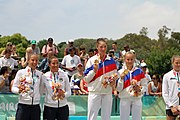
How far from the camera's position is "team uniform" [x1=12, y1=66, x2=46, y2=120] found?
23.5ft

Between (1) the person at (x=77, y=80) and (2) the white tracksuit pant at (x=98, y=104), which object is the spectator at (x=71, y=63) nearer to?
(1) the person at (x=77, y=80)

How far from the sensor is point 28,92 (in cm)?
714

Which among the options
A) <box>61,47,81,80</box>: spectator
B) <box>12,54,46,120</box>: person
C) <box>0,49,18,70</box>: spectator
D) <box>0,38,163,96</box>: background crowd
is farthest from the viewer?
<box>61,47,81,80</box>: spectator

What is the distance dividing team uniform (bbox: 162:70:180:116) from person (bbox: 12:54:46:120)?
2586mm

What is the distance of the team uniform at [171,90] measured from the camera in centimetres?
755

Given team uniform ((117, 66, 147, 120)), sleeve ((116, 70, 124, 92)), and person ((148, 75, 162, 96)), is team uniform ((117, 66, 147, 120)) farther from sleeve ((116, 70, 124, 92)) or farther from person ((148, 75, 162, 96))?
person ((148, 75, 162, 96))

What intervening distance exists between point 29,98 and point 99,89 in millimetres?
1386

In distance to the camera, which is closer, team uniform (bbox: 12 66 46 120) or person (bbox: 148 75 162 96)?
team uniform (bbox: 12 66 46 120)

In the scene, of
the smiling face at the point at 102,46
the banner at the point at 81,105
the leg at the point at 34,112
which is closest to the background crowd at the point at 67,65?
the banner at the point at 81,105

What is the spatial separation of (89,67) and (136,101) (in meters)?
1.22

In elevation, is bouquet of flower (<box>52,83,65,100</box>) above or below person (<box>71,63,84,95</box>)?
below

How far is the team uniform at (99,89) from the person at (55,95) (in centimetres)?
50

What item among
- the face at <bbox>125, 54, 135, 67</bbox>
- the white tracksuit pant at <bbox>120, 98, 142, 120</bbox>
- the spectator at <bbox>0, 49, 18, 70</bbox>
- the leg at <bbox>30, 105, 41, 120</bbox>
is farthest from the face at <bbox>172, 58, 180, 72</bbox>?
the spectator at <bbox>0, 49, 18, 70</bbox>

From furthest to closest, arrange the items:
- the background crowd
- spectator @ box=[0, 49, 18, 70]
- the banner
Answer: spectator @ box=[0, 49, 18, 70] → the background crowd → the banner
